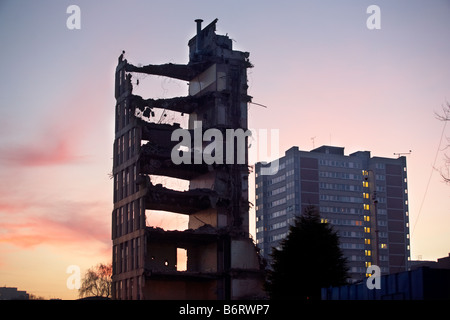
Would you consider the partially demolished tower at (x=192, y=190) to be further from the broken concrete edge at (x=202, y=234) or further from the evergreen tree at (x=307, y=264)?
the evergreen tree at (x=307, y=264)

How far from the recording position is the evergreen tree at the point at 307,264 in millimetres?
61031

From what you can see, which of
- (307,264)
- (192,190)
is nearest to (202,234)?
(192,190)

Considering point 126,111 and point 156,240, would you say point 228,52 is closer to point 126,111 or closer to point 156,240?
point 126,111

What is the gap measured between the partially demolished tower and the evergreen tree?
23859mm

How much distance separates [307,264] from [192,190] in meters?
28.4

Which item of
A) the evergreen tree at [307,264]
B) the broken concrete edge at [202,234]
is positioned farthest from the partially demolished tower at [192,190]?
the evergreen tree at [307,264]

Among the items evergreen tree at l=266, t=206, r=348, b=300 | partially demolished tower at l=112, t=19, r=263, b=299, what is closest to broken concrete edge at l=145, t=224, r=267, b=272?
partially demolished tower at l=112, t=19, r=263, b=299

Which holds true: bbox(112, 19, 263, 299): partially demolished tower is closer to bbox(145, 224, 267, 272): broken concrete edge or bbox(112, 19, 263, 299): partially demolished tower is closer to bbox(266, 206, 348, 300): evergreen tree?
bbox(145, 224, 267, 272): broken concrete edge

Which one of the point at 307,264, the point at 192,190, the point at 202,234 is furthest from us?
the point at 192,190

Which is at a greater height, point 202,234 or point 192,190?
point 192,190

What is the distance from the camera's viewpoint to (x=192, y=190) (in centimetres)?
8738

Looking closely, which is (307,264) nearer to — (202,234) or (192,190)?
(202,234)

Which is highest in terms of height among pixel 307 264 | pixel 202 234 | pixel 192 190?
pixel 192 190

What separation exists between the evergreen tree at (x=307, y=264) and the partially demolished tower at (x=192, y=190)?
2386 centimetres
